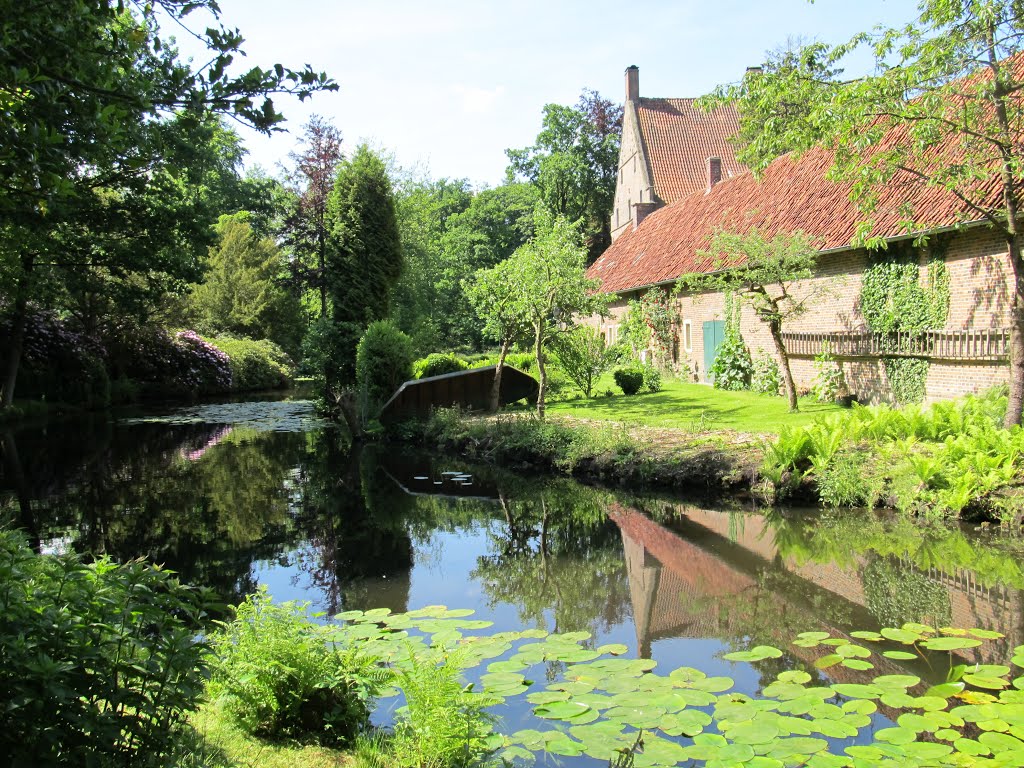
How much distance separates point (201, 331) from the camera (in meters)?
39.8

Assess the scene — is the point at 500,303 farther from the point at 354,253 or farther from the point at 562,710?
the point at 562,710

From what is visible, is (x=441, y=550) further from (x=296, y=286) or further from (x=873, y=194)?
(x=296, y=286)

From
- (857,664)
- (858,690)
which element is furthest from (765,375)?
(858,690)

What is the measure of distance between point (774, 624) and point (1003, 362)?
31.6ft

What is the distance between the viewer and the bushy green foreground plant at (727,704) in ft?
14.5

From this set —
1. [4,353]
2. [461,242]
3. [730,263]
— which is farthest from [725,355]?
[461,242]

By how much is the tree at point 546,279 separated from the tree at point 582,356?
2.46 metres

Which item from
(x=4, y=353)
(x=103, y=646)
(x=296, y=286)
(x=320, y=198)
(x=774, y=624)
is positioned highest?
(x=320, y=198)

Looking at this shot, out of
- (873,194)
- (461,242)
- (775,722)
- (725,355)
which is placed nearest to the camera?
(775,722)

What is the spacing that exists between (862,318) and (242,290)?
1277 inches

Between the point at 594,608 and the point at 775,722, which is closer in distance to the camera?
the point at 775,722

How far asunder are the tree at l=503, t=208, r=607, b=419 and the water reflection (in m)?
4.78

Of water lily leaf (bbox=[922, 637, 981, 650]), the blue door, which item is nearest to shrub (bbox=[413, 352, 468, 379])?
the blue door

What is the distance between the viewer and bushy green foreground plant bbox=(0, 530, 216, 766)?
2711 millimetres
